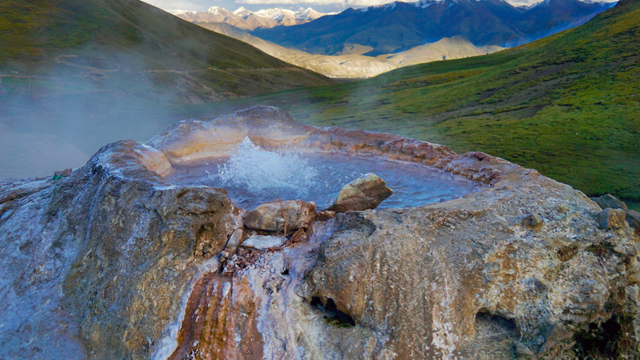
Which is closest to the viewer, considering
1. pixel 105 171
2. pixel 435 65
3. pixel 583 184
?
pixel 105 171

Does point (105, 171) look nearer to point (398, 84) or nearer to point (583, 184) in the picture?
point (583, 184)

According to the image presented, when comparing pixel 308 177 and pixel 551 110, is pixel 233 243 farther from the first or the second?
pixel 551 110

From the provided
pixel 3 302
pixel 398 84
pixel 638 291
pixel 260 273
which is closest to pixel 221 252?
pixel 260 273

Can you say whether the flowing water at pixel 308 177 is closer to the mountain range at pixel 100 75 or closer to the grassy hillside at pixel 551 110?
the grassy hillside at pixel 551 110

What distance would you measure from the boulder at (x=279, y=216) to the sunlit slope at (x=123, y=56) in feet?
139

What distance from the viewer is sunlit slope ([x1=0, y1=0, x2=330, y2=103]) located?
1863 inches

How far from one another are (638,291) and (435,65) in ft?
201

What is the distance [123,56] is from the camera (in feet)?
197

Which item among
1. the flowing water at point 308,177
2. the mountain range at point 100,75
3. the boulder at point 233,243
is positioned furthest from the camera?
the mountain range at point 100,75

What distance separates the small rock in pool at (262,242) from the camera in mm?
3873

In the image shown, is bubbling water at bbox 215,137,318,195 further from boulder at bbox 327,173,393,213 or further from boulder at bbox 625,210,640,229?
boulder at bbox 625,210,640,229

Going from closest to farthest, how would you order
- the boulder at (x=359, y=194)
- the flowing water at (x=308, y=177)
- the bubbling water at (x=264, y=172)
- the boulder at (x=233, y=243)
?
the boulder at (x=233, y=243) < the boulder at (x=359, y=194) < the flowing water at (x=308, y=177) < the bubbling water at (x=264, y=172)

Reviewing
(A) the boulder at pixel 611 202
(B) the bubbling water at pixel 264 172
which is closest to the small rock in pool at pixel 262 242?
(B) the bubbling water at pixel 264 172

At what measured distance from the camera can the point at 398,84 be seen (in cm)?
4372
